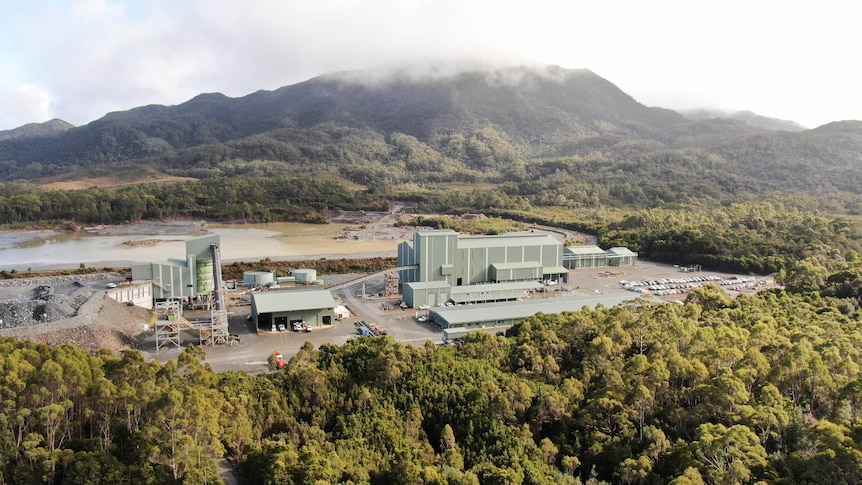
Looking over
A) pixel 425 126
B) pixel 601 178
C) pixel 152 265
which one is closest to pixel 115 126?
pixel 425 126

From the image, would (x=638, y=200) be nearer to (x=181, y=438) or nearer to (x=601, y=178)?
(x=601, y=178)

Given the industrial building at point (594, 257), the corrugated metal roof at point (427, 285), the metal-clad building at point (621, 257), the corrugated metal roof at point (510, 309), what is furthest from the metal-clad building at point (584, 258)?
the corrugated metal roof at point (427, 285)

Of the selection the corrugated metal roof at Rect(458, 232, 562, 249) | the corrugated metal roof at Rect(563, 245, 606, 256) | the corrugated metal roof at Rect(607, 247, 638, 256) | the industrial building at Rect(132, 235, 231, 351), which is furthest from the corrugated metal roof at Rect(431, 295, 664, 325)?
the corrugated metal roof at Rect(607, 247, 638, 256)

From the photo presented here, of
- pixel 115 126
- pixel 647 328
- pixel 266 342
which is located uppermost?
pixel 115 126

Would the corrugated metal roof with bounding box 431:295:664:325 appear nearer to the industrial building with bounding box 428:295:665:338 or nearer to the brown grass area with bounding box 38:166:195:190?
the industrial building with bounding box 428:295:665:338

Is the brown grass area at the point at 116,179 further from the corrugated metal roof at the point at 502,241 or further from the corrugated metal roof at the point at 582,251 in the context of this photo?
the corrugated metal roof at the point at 502,241

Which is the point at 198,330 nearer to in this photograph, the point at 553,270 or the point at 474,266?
the point at 474,266
